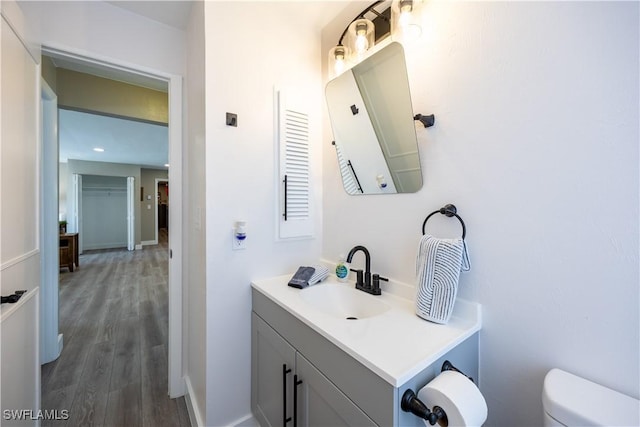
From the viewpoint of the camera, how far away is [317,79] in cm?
164

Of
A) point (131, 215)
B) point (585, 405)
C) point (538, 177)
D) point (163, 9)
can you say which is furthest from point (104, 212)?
point (585, 405)

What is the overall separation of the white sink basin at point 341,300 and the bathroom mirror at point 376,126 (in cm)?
55

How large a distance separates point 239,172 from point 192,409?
1.43 m

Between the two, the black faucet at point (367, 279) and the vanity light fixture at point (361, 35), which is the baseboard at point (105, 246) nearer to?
the black faucet at point (367, 279)

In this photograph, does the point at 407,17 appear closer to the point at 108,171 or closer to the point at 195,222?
the point at 195,222

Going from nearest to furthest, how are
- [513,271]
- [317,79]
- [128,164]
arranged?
1. [513,271]
2. [317,79]
3. [128,164]

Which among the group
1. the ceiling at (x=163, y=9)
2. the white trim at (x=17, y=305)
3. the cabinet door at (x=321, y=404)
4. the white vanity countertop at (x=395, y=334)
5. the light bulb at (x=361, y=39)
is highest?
the ceiling at (x=163, y=9)

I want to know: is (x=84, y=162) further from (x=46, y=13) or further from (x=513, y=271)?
(x=513, y=271)

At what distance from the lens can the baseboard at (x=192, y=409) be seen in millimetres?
1377

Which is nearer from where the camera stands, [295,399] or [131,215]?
[295,399]

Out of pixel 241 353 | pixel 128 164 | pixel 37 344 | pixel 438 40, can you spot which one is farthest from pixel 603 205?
pixel 128 164

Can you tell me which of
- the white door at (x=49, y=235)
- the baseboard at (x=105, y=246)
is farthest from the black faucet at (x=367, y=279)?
the baseboard at (x=105, y=246)

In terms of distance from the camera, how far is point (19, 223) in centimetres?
107

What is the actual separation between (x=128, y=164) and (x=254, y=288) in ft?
23.6
